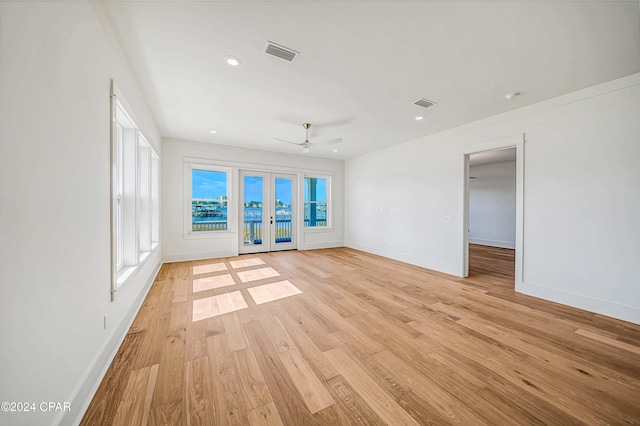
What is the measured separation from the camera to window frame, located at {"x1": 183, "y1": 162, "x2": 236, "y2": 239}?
17.3ft

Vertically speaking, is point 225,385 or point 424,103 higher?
point 424,103

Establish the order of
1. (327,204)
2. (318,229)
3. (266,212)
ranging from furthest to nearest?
(327,204) < (318,229) < (266,212)

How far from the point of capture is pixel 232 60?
2.32 meters

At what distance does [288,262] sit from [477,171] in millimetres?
7408

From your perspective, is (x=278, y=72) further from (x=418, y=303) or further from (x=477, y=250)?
(x=477, y=250)

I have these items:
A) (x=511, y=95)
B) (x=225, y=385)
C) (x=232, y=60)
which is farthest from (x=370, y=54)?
(x=225, y=385)

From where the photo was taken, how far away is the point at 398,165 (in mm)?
5535

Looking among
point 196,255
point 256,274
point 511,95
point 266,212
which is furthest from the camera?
point 266,212

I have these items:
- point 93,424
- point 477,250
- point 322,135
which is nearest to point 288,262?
point 322,135

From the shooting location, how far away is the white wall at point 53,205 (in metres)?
0.91

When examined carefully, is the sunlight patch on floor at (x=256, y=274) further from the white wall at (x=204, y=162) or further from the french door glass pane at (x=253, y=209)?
the french door glass pane at (x=253, y=209)

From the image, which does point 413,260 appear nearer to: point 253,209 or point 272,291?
point 272,291

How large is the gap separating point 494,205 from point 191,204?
921cm

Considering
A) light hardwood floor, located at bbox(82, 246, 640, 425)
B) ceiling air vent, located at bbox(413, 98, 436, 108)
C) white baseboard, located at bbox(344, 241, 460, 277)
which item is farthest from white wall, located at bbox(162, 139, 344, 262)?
ceiling air vent, located at bbox(413, 98, 436, 108)
